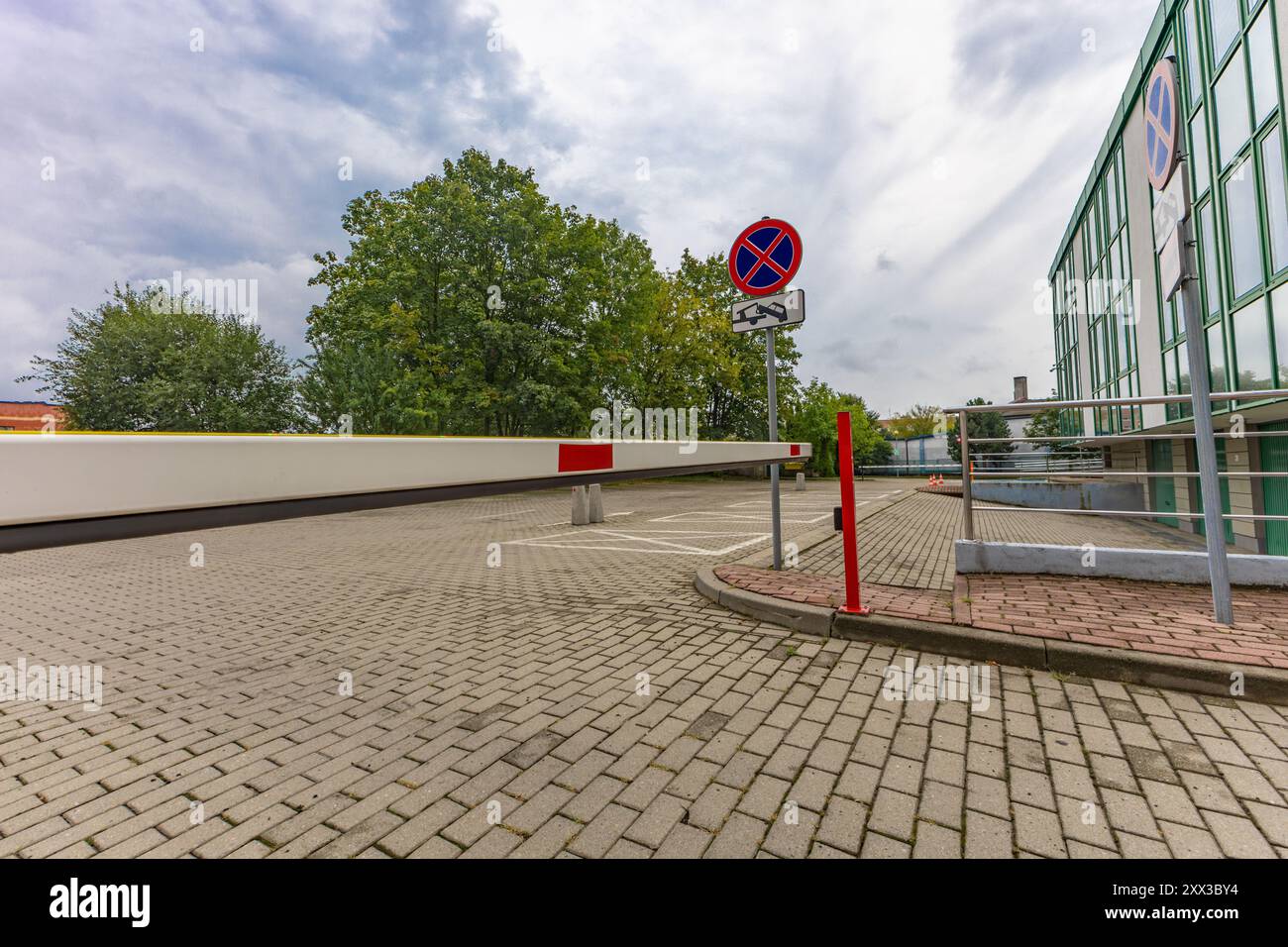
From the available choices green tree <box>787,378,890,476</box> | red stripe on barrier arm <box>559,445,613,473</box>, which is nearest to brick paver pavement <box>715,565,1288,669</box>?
red stripe on barrier arm <box>559,445,613,473</box>

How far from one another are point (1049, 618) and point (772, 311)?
3539 millimetres

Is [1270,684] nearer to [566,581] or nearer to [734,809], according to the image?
[734,809]

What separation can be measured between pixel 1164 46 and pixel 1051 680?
17.3 meters

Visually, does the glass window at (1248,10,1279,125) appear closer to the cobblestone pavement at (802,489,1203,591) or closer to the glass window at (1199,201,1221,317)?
the glass window at (1199,201,1221,317)

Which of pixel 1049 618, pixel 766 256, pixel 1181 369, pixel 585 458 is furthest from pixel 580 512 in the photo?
pixel 1181 369

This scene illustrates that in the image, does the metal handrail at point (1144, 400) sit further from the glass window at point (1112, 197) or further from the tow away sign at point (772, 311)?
the glass window at point (1112, 197)

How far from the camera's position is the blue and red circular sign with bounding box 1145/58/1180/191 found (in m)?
3.42

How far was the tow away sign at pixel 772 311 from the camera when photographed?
5484mm

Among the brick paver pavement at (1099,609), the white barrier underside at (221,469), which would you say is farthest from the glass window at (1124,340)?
the white barrier underside at (221,469)

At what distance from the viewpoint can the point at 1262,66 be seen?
8.70 m

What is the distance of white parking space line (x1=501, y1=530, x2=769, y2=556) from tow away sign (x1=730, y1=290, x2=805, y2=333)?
301 cm

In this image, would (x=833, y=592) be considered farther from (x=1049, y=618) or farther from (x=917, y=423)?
(x=917, y=423)
